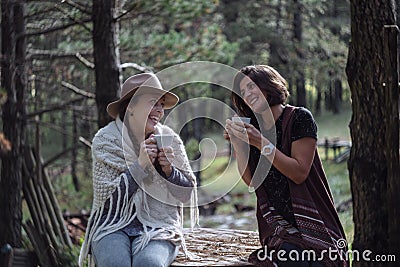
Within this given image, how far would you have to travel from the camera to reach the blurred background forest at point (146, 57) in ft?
18.9

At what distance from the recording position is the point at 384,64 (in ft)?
8.49

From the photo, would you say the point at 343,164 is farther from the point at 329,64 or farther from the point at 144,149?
the point at 144,149

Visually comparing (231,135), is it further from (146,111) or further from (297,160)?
(146,111)

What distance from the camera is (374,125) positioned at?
2609 mm

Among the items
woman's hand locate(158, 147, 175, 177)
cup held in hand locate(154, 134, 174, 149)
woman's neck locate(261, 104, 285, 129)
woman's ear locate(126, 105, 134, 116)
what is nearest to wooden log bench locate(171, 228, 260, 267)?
woman's hand locate(158, 147, 175, 177)

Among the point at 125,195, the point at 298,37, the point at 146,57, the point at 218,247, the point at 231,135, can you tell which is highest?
the point at 298,37

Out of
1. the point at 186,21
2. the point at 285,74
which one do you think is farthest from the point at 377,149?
the point at 285,74

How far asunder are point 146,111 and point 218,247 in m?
0.90

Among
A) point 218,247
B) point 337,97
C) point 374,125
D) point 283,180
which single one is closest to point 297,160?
point 283,180

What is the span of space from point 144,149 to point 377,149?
1.40 metres

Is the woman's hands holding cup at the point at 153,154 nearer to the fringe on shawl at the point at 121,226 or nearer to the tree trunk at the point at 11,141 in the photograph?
the fringe on shawl at the point at 121,226

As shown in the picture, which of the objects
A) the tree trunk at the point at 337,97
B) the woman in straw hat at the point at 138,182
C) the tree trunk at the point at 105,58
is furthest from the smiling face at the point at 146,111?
the tree trunk at the point at 337,97

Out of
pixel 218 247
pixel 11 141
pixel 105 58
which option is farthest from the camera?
pixel 11 141

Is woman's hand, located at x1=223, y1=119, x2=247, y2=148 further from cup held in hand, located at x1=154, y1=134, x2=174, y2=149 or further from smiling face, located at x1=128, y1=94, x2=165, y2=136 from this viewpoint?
smiling face, located at x1=128, y1=94, x2=165, y2=136
